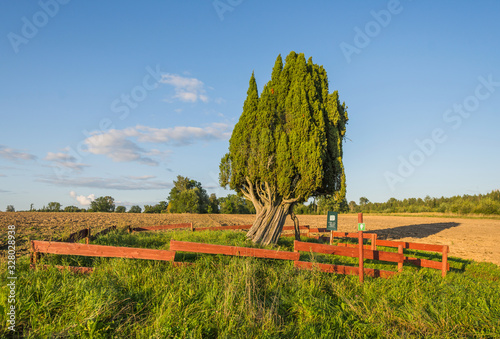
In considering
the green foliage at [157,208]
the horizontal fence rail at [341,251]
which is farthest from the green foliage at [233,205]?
the horizontal fence rail at [341,251]

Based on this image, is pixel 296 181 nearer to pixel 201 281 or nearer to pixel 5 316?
pixel 201 281

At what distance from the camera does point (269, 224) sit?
42.8 feet

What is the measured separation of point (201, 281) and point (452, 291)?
5.94 metres

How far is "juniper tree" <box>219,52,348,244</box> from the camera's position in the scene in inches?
485

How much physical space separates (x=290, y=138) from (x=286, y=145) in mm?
448

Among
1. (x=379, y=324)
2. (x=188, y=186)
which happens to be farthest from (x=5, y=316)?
(x=188, y=186)

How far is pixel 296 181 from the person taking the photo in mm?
12773

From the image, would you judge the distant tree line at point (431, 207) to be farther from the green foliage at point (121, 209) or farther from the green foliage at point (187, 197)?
the green foliage at point (121, 209)

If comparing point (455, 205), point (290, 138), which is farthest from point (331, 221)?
point (455, 205)

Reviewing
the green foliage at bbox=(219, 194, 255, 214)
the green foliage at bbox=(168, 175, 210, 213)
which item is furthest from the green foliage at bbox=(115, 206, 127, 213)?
the green foliage at bbox=(219, 194, 255, 214)

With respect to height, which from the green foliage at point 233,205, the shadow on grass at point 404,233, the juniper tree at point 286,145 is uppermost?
the juniper tree at point 286,145

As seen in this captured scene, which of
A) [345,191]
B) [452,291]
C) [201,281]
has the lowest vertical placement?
[452,291]

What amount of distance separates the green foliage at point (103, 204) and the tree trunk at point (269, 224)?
50.2 m

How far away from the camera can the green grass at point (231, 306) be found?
3928 millimetres
